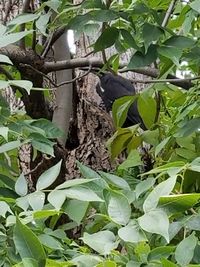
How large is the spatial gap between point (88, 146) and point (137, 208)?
0.83 metres

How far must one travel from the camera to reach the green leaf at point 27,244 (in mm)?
613

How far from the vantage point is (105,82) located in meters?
1.79

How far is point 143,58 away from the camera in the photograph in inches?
39.4

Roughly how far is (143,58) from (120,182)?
0.27 m

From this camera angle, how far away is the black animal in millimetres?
1774

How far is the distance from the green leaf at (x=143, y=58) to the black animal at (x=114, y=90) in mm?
718

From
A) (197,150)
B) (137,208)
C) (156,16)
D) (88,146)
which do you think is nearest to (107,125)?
(88,146)

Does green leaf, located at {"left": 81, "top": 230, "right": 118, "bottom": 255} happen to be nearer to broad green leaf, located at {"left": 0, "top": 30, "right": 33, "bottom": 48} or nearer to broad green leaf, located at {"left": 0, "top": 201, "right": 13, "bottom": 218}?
broad green leaf, located at {"left": 0, "top": 201, "right": 13, "bottom": 218}

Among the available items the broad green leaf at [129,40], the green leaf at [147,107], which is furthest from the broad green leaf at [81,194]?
the green leaf at [147,107]

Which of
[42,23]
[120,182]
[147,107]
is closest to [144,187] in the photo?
[120,182]

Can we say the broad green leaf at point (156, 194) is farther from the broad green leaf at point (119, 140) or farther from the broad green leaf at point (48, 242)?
the broad green leaf at point (119, 140)

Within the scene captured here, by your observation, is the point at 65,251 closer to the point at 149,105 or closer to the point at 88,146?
the point at 149,105

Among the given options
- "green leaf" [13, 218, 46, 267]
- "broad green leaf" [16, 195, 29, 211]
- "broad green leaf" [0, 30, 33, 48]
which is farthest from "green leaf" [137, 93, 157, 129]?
"green leaf" [13, 218, 46, 267]

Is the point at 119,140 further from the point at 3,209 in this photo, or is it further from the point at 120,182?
the point at 3,209
